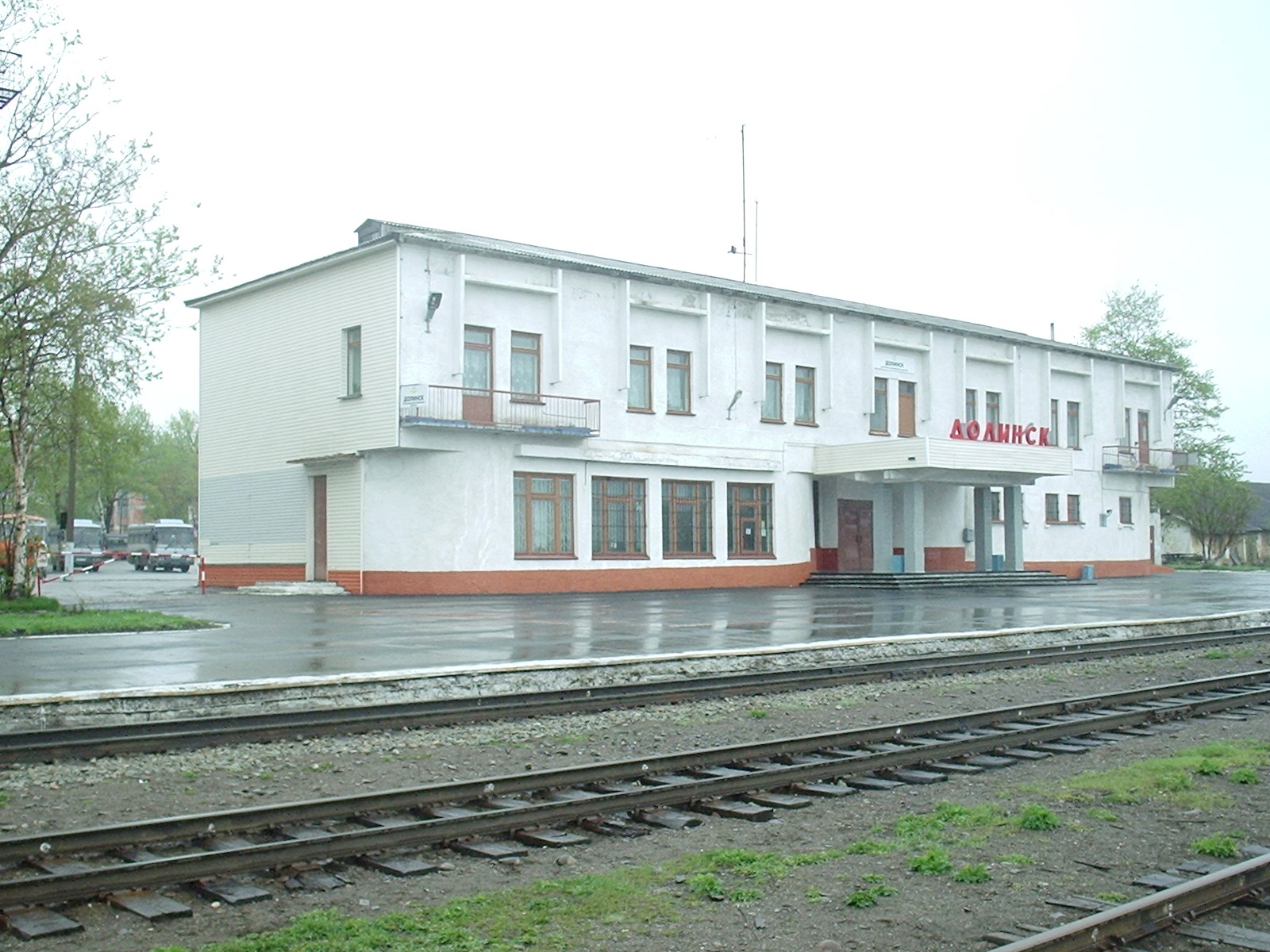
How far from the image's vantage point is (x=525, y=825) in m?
7.85

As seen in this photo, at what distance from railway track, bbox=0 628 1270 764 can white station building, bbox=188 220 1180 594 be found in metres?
16.3

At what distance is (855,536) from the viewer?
42.8 metres

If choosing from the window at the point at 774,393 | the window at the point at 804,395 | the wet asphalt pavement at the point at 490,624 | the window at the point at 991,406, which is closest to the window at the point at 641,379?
the window at the point at 774,393

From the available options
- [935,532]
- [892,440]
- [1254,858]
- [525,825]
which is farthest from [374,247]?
[1254,858]

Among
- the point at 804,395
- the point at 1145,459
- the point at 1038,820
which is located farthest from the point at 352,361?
the point at 1145,459

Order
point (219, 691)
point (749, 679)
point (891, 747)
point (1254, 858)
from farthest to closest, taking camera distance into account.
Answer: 1. point (749, 679)
2. point (219, 691)
3. point (891, 747)
4. point (1254, 858)

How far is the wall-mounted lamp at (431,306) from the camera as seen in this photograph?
3156cm

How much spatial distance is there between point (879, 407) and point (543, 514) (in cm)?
1426

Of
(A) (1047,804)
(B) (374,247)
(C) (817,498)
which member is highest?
(B) (374,247)

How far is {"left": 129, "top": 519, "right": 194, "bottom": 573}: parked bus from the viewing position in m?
62.5

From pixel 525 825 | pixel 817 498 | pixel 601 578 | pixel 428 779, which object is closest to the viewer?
pixel 525 825

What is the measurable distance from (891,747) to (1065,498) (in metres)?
41.1

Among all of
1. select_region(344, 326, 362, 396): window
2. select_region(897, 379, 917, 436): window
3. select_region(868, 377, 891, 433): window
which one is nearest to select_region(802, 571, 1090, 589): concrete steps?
select_region(868, 377, 891, 433): window

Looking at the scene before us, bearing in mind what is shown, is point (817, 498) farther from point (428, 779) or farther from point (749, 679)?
point (428, 779)
